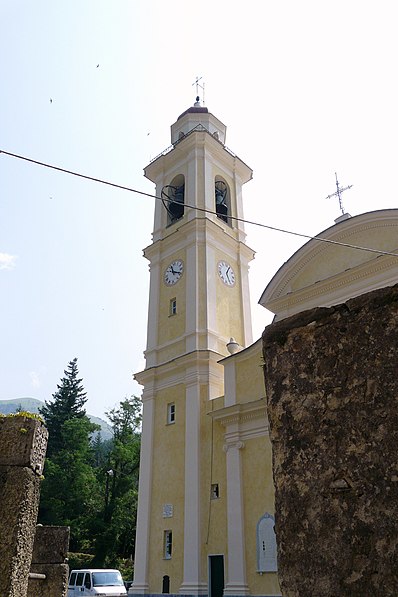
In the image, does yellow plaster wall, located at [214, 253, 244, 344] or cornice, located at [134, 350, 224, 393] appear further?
yellow plaster wall, located at [214, 253, 244, 344]

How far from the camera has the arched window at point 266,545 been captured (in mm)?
15137

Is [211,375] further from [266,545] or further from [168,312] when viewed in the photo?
[266,545]

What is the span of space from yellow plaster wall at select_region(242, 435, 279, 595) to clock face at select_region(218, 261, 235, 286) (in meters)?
7.85

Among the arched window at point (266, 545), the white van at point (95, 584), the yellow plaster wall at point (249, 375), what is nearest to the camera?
the arched window at point (266, 545)

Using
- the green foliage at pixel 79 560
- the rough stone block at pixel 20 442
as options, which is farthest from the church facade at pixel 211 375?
the green foliage at pixel 79 560

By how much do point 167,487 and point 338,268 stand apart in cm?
969

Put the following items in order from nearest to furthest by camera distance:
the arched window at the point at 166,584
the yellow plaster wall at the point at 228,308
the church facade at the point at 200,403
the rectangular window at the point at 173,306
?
the church facade at the point at 200,403
the arched window at the point at 166,584
the yellow plaster wall at the point at 228,308
the rectangular window at the point at 173,306

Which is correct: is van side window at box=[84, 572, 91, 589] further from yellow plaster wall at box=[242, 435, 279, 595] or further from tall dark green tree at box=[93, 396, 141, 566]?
tall dark green tree at box=[93, 396, 141, 566]

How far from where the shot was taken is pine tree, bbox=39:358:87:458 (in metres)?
44.3

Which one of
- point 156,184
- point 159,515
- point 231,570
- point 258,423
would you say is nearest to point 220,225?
point 156,184

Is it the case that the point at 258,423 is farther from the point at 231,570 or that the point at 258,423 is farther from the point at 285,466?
the point at 285,466

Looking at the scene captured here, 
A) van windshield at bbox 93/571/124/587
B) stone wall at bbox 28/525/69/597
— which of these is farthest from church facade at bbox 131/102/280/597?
stone wall at bbox 28/525/69/597

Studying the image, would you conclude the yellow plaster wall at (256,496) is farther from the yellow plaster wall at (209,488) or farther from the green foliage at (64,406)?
the green foliage at (64,406)

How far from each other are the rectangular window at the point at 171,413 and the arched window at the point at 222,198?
923 cm
